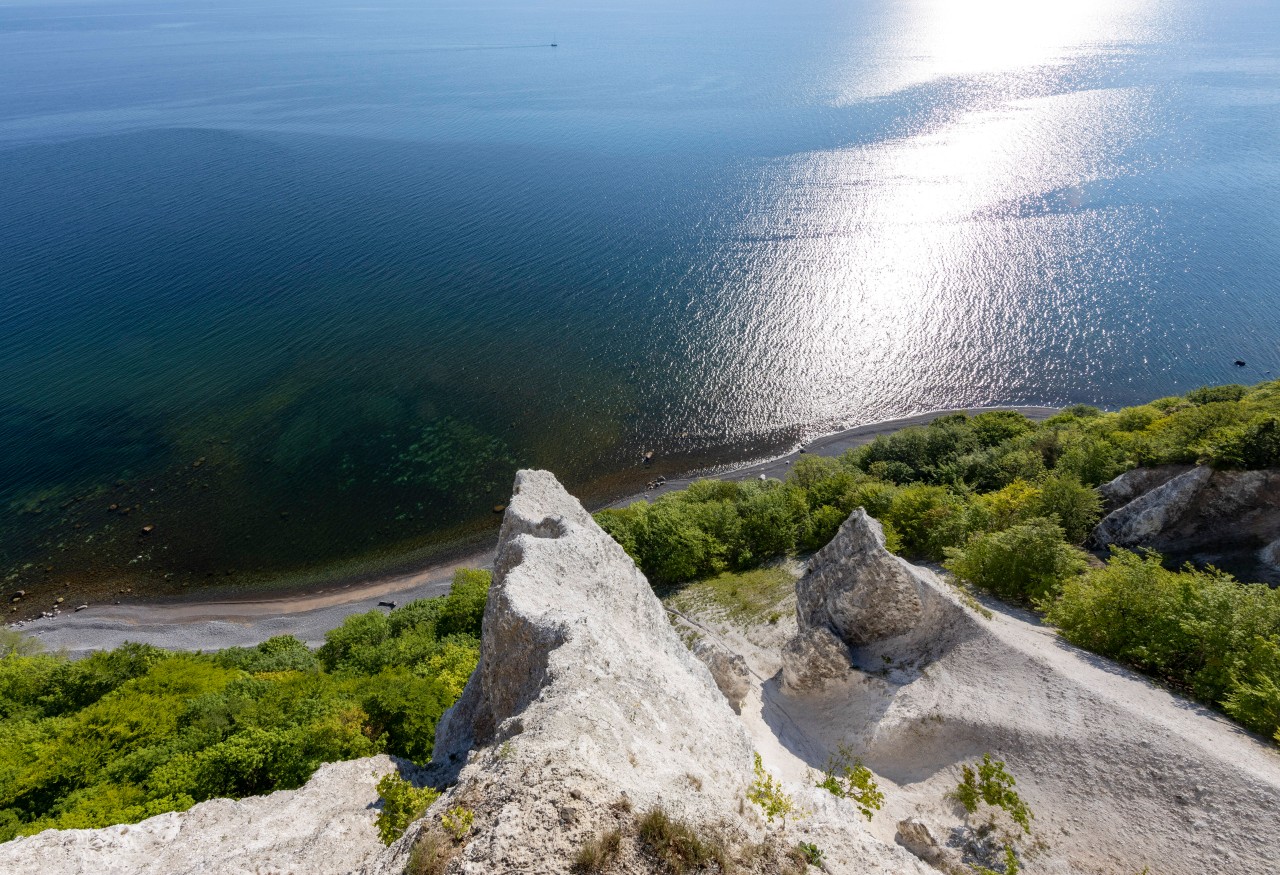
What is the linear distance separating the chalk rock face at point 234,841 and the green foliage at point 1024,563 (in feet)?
86.3

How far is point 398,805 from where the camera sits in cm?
1630

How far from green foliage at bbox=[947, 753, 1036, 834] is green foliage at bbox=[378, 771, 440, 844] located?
15.3m

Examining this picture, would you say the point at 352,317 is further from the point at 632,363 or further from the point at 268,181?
the point at 268,181

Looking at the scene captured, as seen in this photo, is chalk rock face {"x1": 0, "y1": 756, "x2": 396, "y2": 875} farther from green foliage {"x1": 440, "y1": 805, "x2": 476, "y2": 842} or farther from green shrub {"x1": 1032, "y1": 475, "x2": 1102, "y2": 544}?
green shrub {"x1": 1032, "y1": 475, "x2": 1102, "y2": 544}

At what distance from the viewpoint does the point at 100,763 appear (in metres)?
26.4

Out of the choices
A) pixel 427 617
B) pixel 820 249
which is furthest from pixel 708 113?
pixel 427 617

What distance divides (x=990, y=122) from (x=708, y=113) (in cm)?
5845

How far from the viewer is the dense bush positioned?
24078 mm

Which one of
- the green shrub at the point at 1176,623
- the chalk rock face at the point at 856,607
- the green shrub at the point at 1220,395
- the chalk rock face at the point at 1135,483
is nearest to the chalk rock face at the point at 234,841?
the chalk rock face at the point at 856,607

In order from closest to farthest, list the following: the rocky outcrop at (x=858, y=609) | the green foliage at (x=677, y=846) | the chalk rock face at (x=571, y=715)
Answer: the green foliage at (x=677, y=846) < the chalk rock face at (x=571, y=715) < the rocky outcrop at (x=858, y=609)

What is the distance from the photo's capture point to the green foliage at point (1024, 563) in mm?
27719

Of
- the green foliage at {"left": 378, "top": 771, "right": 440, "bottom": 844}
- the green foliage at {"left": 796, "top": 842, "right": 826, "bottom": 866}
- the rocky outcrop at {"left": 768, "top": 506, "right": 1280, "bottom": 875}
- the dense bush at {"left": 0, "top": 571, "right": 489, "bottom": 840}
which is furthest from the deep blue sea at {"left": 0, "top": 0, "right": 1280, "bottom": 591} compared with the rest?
the green foliage at {"left": 796, "top": 842, "right": 826, "bottom": 866}

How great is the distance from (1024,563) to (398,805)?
87.3 ft

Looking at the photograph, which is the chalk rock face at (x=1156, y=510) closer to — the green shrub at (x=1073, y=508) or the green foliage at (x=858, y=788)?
the green shrub at (x=1073, y=508)
